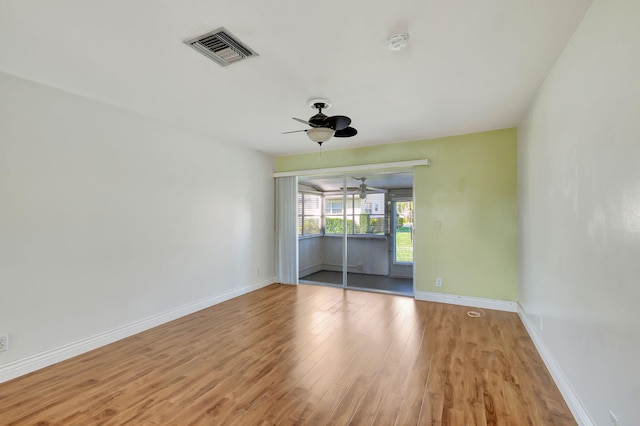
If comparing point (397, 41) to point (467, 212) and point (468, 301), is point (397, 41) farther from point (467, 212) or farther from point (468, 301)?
point (468, 301)

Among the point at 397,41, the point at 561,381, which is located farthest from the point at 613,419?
the point at 397,41

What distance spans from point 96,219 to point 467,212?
4.81m

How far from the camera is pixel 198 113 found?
3.41 meters

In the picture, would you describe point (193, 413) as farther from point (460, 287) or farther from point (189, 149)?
point (460, 287)

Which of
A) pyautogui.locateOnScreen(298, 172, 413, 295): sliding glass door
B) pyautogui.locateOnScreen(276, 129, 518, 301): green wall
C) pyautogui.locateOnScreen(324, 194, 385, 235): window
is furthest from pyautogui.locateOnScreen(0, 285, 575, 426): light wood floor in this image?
pyautogui.locateOnScreen(324, 194, 385, 235): window

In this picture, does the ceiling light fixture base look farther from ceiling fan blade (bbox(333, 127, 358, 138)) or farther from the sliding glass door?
the sliding glass door

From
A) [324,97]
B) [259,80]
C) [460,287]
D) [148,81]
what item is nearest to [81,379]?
A: [148,81]

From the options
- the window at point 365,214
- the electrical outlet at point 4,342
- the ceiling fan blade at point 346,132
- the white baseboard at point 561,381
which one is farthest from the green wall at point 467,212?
the electrical outlet at point 4,342

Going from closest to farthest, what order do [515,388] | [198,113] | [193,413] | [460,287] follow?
1. [193,413]
2. [515,388]
3. [198,113]
4. [460,287]

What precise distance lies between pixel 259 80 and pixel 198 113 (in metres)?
1.22

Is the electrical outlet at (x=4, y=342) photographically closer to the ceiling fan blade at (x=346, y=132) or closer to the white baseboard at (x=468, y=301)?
the ceiling fan blade at (x=346, y=132)

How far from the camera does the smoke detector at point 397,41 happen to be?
6.29 feet

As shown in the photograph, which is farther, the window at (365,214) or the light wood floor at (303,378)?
the window at (365,214)

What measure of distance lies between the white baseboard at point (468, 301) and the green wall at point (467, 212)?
0.22 ft
